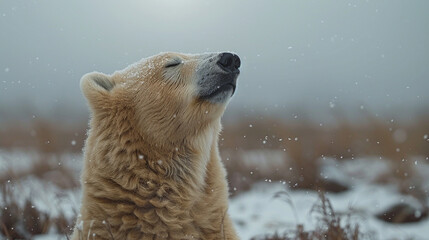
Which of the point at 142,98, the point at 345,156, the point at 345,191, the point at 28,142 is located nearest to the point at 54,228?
the point at 142,98

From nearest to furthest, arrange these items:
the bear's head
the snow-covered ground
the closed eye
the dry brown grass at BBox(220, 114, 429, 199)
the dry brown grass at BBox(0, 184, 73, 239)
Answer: the bear's head, the closed eye, the dry brown grass at BBox(0, 184, 73, 239), the snow-covered ground, the dry brown grass at BBox(220, 114, 429, 199)

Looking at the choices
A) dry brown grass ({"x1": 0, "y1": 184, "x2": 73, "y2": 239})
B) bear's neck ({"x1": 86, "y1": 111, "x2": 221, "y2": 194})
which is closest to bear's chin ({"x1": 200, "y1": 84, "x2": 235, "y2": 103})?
bear's neck ({"x1": 86, "y1": 111, "x2": 221, "y2": 194})

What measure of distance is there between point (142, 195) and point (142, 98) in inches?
31.0

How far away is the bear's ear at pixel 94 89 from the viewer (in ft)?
11.1

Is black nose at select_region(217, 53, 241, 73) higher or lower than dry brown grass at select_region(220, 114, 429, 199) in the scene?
lower

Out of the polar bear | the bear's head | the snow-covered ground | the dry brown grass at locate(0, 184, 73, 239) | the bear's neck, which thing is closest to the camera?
the polar bear

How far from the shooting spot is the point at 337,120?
10.1 metres

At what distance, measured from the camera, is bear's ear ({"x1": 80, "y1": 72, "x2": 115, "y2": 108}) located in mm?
3375

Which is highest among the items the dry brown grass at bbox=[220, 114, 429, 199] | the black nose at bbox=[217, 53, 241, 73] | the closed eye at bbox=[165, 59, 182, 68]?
the dry brown grass at bbox=[220, 114, 429, 199]

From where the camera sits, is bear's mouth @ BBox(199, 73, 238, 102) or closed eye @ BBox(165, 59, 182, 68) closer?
bear's mouth @ BBox(199, 73, 238, 102)

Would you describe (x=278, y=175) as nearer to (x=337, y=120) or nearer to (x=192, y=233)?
(x=337, y=120)

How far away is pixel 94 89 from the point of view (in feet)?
11.1

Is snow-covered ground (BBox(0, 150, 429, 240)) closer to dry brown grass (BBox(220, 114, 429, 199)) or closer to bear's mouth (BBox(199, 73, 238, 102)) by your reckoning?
dry brown grass (BBox(220, 114, 429, 199))

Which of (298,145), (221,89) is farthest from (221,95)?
(298,145)
